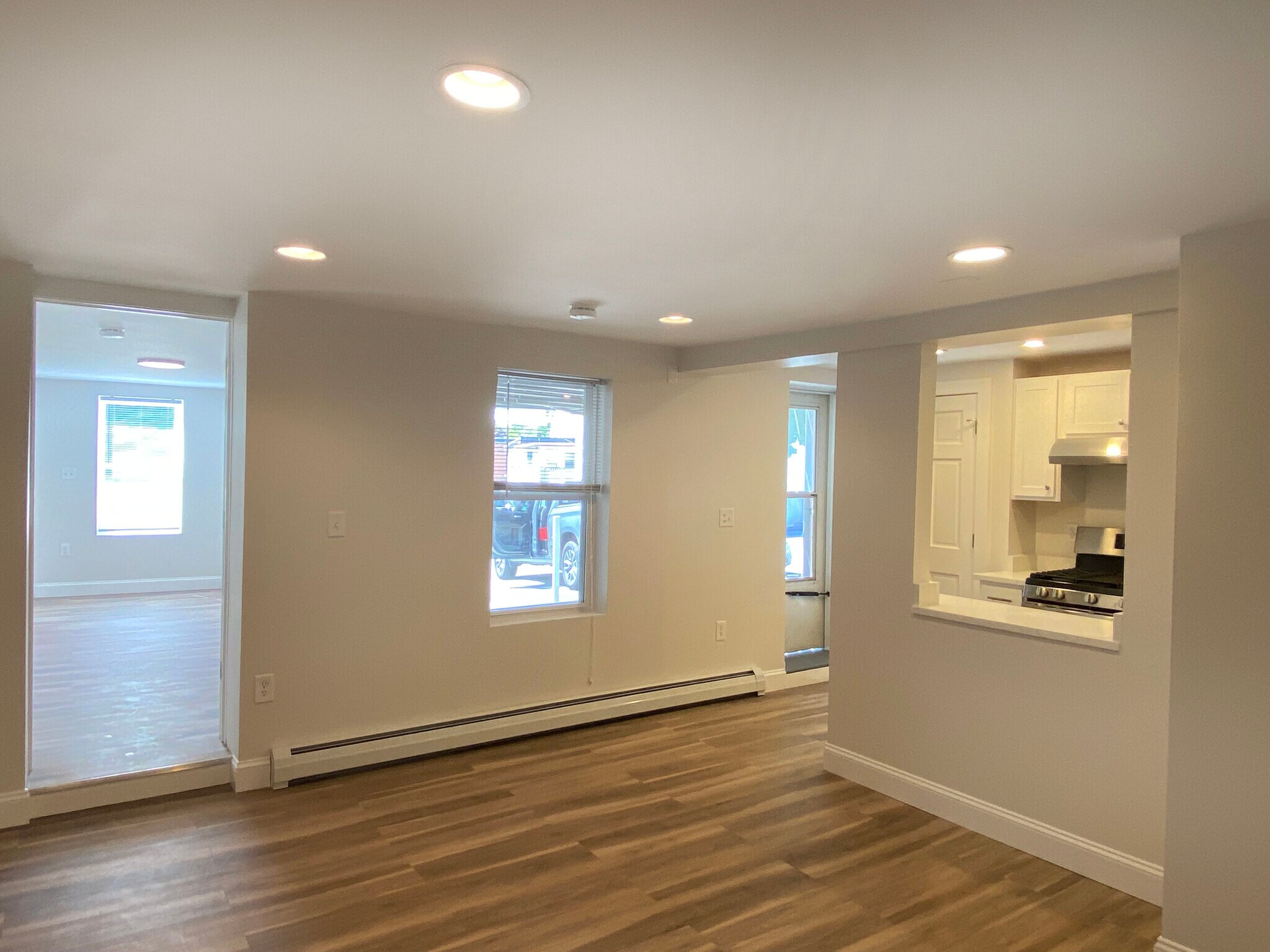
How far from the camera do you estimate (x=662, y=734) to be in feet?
15.0

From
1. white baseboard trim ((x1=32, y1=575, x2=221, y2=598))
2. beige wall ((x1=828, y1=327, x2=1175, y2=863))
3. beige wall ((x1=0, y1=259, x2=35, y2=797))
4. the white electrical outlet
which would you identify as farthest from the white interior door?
white baseboard trim ((x1=32, y1=575, x2=221, y2=598))

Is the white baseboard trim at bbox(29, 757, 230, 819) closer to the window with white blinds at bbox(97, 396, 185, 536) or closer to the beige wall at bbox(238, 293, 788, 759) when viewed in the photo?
the beige wall at bbox(238, 293, 788, 759)

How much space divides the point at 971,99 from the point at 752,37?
1.56ft

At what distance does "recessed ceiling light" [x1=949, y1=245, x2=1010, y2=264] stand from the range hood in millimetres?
2411

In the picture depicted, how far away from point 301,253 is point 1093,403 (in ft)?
13.7

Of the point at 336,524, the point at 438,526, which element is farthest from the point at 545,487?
the point at 336,524

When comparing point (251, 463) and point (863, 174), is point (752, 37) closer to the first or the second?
point (863, 174)

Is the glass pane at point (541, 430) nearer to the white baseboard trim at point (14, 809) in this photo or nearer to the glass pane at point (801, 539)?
the glass pane at point (801, 539)

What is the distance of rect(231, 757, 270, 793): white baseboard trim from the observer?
144 inches

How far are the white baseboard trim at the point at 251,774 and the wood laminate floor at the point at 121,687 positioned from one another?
0.20 metres

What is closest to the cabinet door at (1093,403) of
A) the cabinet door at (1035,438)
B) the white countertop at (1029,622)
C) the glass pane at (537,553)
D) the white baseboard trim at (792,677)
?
the cabinet door at (1035,438)

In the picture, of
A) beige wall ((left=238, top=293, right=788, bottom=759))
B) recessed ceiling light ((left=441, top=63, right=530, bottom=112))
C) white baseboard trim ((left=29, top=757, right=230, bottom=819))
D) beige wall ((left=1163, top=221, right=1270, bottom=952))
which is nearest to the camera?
recessed ceiling light ((left=441, top=63, right=530, bottom=112))

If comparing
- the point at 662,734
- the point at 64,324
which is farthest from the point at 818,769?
the point at 64,324

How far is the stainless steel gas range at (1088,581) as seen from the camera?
4359 mm
